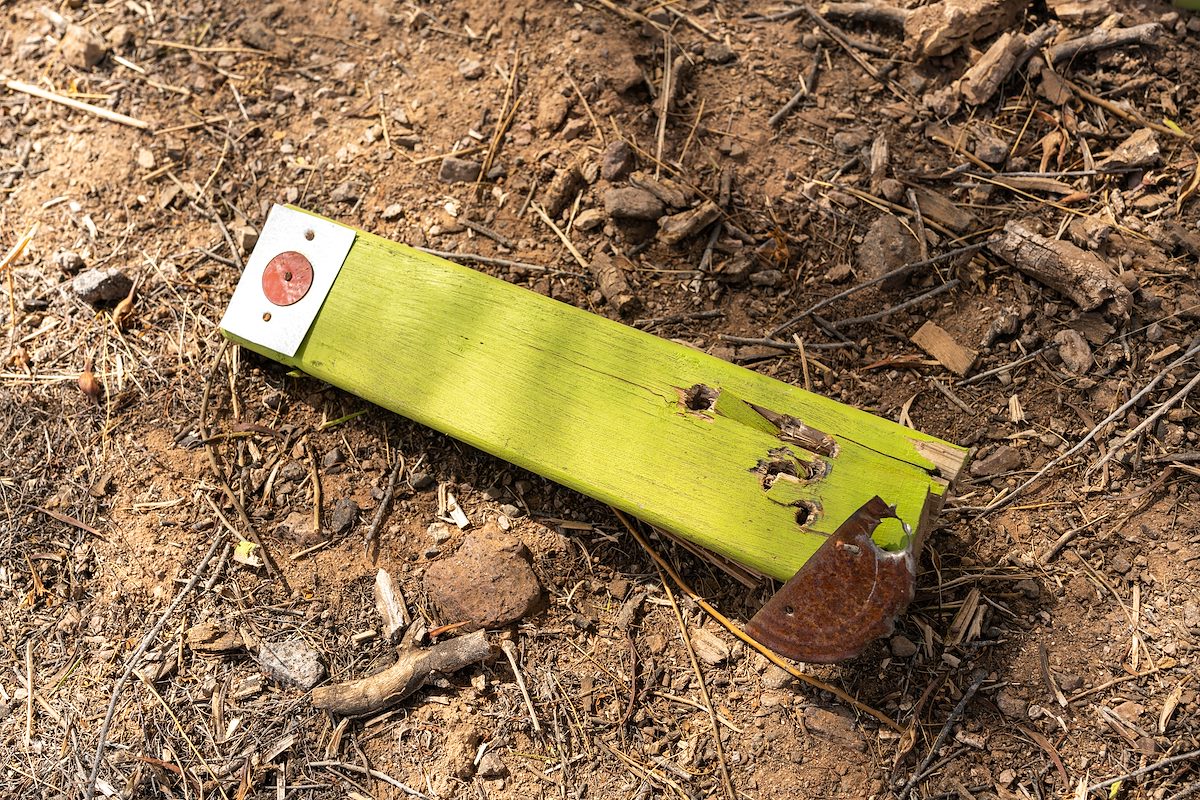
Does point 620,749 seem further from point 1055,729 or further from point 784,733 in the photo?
point 1055,729

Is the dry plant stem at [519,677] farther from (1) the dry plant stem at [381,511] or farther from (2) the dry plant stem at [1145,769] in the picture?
(2) the dry plant stem at [1145,769]

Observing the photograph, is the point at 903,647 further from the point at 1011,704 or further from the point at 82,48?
the point at 82,48

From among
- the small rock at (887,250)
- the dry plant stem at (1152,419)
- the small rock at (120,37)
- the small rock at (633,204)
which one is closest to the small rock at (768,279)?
the small rock at (887,250)

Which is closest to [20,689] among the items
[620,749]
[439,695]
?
[439,695]

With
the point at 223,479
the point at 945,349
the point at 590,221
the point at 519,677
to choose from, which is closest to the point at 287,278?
the point at 223,479

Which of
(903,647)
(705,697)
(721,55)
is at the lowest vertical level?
(705,697)

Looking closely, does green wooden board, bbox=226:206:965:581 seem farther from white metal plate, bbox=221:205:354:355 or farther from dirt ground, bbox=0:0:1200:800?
dirt ground, bbox=0:0:1200:800
